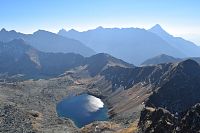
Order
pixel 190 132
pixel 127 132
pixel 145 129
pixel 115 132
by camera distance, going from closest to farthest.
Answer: pixel 190 132
pixel 145 129
pixel 127 132
pixel 115 132

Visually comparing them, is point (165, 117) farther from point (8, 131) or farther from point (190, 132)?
point (8, 131)

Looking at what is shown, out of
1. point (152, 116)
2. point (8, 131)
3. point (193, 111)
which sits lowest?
point (8, 131)

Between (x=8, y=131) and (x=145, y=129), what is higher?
(x=145, y=129)

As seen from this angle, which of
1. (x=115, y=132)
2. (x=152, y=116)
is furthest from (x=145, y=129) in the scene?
(x=115, y=132)

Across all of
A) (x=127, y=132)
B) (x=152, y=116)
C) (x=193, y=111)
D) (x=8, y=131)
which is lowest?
(x=8, y=131)

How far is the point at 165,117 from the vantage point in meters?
136

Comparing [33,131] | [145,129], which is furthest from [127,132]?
[33,131]

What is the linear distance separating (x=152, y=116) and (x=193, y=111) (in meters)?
25.7

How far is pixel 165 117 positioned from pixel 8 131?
94806 mm

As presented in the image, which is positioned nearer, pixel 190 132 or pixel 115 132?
pixel 190 132

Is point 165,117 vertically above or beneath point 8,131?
above

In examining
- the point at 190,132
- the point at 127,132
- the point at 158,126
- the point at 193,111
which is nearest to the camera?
the point at 190,132

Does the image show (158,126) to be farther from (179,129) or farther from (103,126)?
(103,126)

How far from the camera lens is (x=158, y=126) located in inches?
5197
